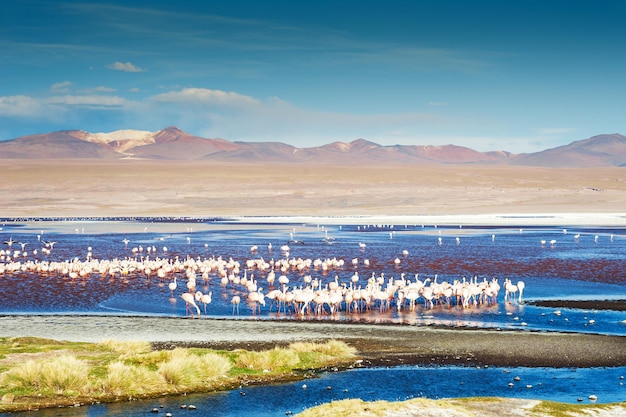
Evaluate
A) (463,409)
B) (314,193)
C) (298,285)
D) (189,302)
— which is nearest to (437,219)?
(314,193)

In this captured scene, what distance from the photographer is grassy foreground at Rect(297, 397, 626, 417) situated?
44.7ft

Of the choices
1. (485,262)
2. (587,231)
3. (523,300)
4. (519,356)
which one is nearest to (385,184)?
(587,231)

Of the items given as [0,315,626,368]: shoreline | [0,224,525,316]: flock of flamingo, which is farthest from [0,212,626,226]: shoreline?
[0,315,626,368]: shoreline

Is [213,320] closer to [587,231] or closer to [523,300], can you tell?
[523,300]

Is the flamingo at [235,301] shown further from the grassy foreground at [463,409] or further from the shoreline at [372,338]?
the grassy foreground at [463,409]

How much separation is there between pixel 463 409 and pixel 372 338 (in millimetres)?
9098

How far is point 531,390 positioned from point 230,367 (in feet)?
21.1

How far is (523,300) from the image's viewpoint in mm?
30141

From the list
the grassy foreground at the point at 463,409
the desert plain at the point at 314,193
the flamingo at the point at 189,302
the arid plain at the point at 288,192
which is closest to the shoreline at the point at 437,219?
the desert plain at the point at 314,193

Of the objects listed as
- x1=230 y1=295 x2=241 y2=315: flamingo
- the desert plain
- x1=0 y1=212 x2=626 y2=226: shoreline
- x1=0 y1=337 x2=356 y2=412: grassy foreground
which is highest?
the desert plain

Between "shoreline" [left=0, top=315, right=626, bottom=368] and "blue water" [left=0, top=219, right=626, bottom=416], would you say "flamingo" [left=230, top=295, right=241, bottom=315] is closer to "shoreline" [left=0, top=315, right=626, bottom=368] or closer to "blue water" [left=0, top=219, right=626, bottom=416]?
"blue water" [left=0, top=219, right=626, bottom=416]

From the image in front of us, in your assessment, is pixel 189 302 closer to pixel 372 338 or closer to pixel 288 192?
pixel 372 338

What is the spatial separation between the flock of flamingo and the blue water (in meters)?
0.32

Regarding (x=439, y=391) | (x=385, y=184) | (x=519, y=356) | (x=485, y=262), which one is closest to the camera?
(x=439, y=391)
